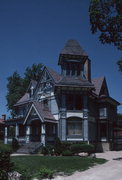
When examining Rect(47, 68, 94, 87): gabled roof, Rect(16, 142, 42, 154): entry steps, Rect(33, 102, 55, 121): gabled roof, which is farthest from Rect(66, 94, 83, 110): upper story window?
Rect(16, 142, 42, 154): entry steps

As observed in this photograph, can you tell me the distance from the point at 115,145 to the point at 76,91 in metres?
11.7

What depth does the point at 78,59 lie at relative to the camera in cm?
3531

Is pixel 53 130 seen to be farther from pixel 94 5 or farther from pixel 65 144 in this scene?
pixel 94 5

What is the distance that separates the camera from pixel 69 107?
32812mm

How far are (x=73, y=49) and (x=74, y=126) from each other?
12134 millimetres

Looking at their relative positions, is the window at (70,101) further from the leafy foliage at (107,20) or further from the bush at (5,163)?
the bush at (5,163)

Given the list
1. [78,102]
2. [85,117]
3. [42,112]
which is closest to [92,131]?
[85,117]

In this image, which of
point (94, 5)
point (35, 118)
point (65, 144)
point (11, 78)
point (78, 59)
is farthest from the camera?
point (11, 78)

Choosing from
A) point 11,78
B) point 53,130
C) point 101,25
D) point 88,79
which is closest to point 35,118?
point 53,130

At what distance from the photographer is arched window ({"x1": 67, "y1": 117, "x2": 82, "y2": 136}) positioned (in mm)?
31953

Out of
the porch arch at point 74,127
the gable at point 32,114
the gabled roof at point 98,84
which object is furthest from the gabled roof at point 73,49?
the porch arch at point 74,127

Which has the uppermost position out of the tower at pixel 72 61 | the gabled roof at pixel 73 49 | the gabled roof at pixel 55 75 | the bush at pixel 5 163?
the gabled roof at pixel 73 49

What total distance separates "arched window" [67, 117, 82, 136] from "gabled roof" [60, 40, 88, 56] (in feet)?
33.3

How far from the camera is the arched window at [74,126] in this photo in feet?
105
